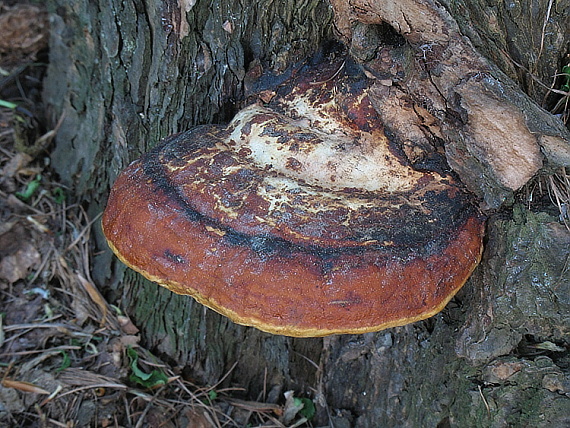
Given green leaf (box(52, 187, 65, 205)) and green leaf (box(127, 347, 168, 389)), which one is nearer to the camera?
green leaf (box(127, 347, 168, 389))

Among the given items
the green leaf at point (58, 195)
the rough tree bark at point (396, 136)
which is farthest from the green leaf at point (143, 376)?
the green leaf at point (58, 195)

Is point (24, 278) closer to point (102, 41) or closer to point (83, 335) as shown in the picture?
point (83, 335)

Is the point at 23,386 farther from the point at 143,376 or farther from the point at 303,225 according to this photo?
the point at 303,225

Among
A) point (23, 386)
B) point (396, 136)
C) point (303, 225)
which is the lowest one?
point (23, 386)

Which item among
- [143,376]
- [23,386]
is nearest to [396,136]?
[143,376]

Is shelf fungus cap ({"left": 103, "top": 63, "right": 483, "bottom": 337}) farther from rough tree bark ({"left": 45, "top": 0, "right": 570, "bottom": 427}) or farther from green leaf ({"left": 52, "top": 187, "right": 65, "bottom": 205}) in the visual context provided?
green leaf ({"left": 52, "top": 187, "right": 65, "bottom": 205})

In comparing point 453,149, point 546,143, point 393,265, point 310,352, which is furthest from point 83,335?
point 546,143

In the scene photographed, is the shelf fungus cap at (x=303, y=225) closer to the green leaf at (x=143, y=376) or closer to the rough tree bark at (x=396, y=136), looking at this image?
the rough tree bark at (x=396, y=136)

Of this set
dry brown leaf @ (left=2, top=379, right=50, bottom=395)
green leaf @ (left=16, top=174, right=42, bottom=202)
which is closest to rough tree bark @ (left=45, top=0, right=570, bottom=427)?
green leaf @ (left=16, top=174, right=42, bottom=202)
